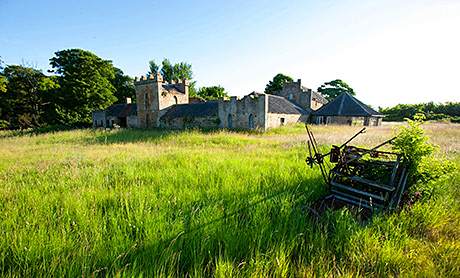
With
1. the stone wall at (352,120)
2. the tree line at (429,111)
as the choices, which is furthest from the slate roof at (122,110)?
the tree line at (429,111)

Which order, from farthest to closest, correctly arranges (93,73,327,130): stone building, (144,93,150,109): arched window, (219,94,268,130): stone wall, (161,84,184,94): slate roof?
(161,84,184,94): slate roof, (144,93,150,109): arched window, (93,73,327,130): stone building, (219,94,268,130): stone wall

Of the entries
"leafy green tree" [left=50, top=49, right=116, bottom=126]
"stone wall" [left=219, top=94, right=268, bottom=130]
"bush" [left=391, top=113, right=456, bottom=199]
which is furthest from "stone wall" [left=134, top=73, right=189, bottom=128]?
"bush" [left=391, top=113, right=456, bottom=199]

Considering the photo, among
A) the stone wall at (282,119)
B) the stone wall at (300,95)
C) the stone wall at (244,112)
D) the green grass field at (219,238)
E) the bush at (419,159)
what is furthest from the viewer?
the stone wall at (300,95)

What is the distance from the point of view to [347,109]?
90.2 ft

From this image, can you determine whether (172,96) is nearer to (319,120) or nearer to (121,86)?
(319,120)

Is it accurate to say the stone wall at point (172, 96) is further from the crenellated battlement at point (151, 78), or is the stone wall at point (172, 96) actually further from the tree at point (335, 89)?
the tree at point (335, 89)

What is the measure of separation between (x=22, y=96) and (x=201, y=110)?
113 ft

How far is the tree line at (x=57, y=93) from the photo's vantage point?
1216 inches

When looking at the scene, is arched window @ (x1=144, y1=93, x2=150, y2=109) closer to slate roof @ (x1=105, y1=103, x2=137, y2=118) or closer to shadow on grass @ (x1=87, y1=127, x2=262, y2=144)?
slate roof @ (x1=105, y1=103, x2=137, y2=118)

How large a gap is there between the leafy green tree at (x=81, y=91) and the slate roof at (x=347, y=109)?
3644 centimetres

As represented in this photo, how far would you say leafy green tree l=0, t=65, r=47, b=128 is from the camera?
31.9 m

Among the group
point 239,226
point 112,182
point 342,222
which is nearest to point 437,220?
point 342,222

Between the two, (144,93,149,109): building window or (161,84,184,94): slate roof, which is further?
(161,84,184,94): slate roof

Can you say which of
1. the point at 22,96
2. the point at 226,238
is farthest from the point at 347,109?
the point at 22,96
